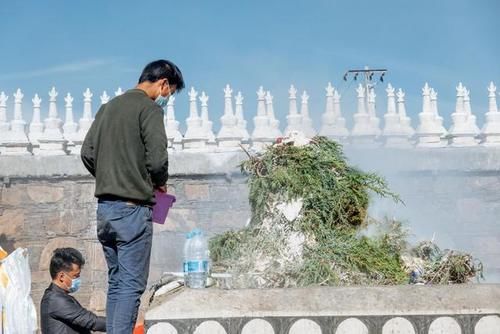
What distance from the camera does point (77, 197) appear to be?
972cm

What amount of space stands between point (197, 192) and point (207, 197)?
0.43ft

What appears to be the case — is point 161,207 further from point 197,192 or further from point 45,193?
point 45,193

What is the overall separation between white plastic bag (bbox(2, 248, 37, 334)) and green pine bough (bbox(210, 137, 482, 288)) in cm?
175

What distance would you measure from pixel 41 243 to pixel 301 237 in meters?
5.08

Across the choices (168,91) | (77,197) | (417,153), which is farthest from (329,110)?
(168,91)

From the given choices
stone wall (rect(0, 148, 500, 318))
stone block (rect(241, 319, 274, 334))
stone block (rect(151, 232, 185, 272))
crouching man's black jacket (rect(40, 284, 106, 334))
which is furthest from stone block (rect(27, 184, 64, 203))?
stone block (rect(241, 319, 274, 334))

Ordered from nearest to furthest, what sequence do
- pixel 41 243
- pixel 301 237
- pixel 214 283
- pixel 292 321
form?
pixel 292 321 < pixel 214 283 < pixel 301 237 < pixel 41 243

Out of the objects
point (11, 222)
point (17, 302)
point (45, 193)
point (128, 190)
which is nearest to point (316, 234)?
point (128, 190)

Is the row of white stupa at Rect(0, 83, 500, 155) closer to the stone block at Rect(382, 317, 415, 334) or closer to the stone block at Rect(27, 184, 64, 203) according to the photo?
the stone block at Rect(27, 184, 64, 203)

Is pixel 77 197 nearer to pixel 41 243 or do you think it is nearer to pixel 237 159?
pixel 41 243

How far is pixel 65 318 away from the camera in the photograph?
5062 mm

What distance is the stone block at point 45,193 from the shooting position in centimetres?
970

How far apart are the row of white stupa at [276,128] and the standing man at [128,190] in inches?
223

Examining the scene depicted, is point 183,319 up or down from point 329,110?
down
